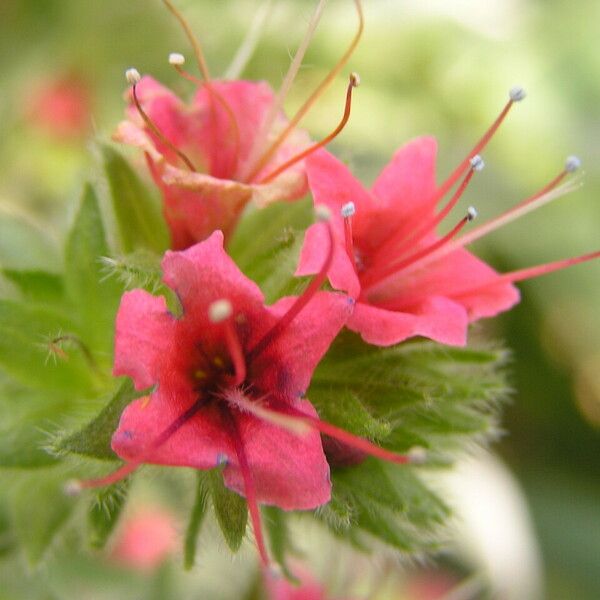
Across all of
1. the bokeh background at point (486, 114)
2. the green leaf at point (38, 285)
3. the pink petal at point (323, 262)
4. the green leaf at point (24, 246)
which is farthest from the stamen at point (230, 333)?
the bokeh background at point (486, 114)

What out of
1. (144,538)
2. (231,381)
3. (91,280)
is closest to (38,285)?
(91,280)

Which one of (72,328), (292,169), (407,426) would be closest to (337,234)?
(292,169)

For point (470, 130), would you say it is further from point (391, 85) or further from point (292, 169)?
point (292, 169)

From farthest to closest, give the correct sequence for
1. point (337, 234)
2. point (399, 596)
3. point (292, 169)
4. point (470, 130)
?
point (470, 130) → point (399, 596) → point (292, 169) → point (337, 234)

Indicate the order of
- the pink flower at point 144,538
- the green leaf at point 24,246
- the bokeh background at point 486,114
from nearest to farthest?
1. the green leaf at point 24,246
2. the pink flower at point 144,538
3. the bokeh background at point 486,114

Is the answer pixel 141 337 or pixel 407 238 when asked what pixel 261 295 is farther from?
pixel 407 238

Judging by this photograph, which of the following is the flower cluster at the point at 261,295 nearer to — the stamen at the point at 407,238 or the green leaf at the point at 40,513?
the stamen at the point at 407,238
